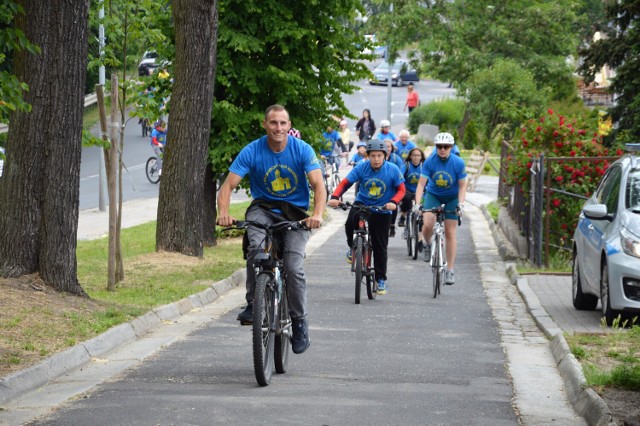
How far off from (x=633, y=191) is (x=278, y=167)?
16.0ft

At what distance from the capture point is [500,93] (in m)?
46.1

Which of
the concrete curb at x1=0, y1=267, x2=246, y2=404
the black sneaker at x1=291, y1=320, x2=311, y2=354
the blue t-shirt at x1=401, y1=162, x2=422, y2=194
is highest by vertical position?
the blue t-shirt at x1=401, y1=162, x2=422, y2=194

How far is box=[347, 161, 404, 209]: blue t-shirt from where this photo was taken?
15.8m

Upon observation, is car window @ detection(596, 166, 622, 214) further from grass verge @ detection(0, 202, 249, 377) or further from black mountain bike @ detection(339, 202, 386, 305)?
grass verge @ detection(0, 202, 249, 377)

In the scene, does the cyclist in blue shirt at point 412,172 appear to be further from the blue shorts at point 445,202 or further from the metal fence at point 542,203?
the blue shorts at point 445,202

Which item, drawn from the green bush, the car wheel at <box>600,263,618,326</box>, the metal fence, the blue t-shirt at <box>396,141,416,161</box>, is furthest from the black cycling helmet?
the green bush

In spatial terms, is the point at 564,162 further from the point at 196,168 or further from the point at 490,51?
the point at 490,51

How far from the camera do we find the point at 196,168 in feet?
60.2

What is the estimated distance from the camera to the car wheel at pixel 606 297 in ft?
40.5

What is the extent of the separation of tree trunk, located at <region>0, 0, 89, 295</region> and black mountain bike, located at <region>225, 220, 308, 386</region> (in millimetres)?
3530

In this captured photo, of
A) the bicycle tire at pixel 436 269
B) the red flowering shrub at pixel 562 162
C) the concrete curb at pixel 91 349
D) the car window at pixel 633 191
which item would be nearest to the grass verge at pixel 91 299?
the concrete curb at pixel 91 349

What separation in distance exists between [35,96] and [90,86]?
38891 mm

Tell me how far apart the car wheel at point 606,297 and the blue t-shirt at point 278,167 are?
3984 mm

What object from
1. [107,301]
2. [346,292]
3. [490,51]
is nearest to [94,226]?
[346,292]
